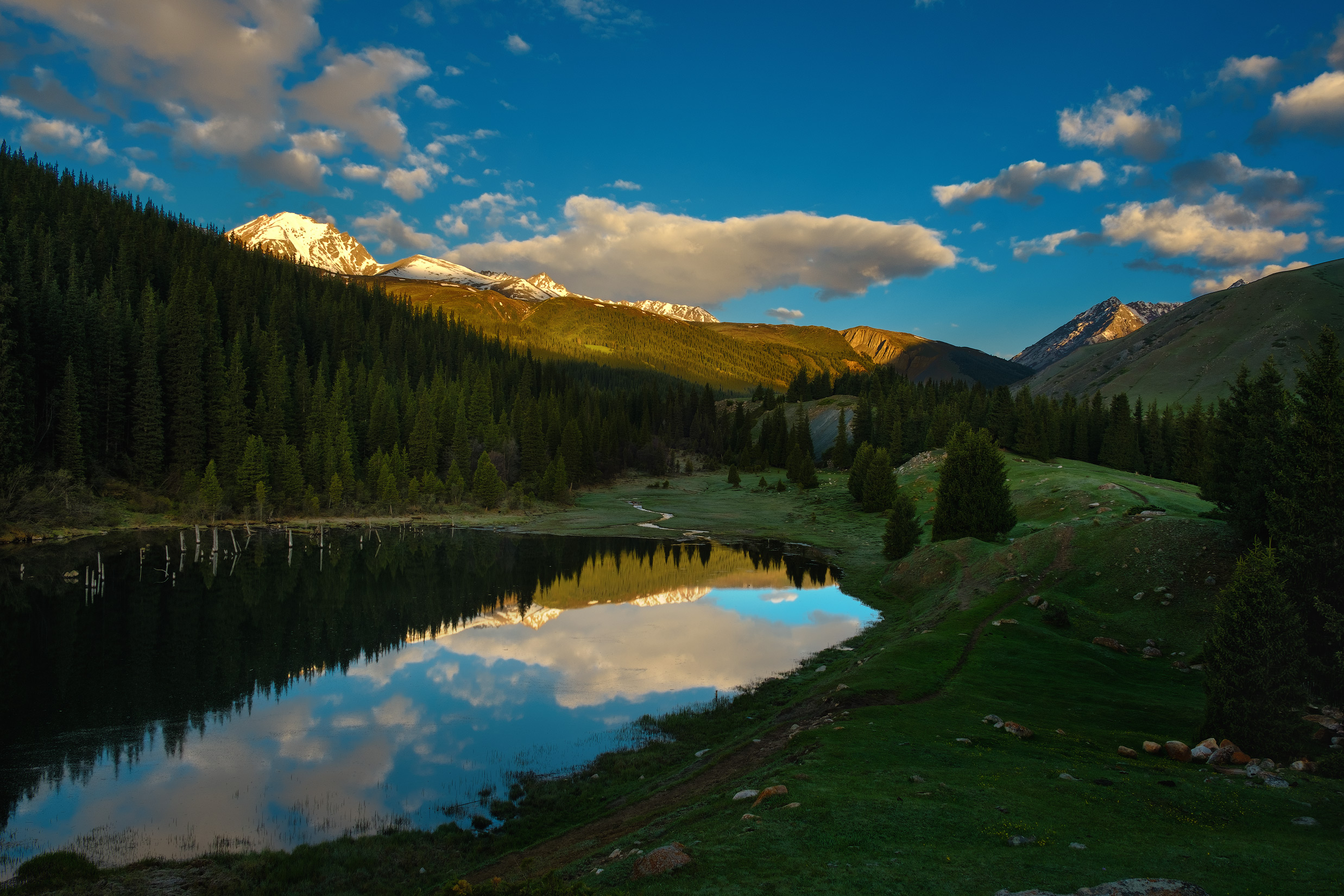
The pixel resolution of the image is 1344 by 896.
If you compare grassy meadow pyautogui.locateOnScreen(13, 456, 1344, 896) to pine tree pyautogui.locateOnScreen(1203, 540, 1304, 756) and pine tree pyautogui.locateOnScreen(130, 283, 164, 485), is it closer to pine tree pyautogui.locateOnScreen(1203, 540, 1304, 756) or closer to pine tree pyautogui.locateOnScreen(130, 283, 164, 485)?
pine tree pyautogui.locateOnScreen(1203, 540, 1304, 756)

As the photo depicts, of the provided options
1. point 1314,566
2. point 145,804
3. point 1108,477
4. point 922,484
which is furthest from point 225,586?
point 1108,477

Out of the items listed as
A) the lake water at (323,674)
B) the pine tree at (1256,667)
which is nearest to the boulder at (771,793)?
the lake water at (323,674)

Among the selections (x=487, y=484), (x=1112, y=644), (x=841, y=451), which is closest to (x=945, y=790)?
(x=1112, y=644)

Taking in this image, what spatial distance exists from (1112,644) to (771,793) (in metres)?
26.9

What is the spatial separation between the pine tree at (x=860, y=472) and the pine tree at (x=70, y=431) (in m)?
103

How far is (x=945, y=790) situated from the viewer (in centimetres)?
1691

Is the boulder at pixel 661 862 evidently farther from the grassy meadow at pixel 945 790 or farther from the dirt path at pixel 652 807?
the dirt path at pixel 652 807

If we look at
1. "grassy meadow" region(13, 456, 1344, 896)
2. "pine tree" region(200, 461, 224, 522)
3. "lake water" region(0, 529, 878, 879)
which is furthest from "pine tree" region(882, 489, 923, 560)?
"pine tree" region(200, 461, 224, 522)

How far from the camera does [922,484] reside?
10162cm

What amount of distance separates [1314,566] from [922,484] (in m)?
75.2

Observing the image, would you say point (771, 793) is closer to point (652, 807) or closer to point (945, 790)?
point (945, 790)

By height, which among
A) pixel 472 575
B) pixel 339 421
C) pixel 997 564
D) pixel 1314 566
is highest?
pixel 339 421

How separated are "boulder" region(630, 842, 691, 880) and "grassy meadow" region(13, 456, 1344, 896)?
1.30 ft

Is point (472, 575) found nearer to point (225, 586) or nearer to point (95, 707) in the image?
point (225, 586)
